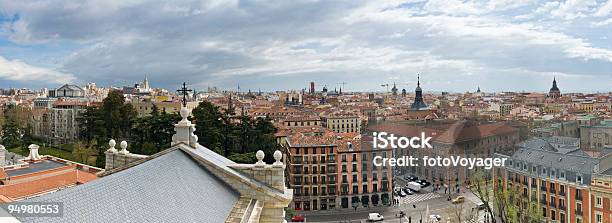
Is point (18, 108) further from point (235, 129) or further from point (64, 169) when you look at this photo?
point (64, 169)

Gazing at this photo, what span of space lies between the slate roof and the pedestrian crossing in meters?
26.0

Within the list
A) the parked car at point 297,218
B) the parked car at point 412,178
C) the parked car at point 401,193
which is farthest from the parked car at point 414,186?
the parked car at point 297,218

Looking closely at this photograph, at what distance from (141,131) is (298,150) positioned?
943cm

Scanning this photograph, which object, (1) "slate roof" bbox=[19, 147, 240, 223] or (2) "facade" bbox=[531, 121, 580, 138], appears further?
(2) "facade" bbox=[531, 121, 580, 138]

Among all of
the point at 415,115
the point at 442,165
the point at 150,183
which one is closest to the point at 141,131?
the point at 442,165

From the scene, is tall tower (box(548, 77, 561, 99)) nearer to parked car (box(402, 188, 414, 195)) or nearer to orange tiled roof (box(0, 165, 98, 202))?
parked car (box(402, 188, 414, 195))

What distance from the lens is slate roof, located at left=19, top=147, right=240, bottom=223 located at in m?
3.61

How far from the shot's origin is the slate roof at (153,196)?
11.8 ft

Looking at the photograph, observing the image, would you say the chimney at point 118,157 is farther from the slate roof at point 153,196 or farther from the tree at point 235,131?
the tree at point 235,131

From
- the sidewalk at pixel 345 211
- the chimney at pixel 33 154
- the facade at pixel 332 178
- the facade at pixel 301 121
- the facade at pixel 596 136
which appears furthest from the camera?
the facade at pixel 301 121

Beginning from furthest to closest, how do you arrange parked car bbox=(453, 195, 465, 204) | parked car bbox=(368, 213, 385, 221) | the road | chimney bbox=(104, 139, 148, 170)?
parked car bbox=(453, 195, 465, 204) → the road → parked car bbox=(368, 213, 385, 221) → chimney bbox=(104, 139, 148, 170)

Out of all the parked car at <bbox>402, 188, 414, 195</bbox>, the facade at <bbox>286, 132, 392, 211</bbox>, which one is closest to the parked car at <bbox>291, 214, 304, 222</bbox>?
the facade at <bbox>286, 132, 392, 211</bbox>

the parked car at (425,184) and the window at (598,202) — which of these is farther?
the parked car at (425,184)

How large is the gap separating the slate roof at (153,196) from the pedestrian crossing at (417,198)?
26.0 meters
